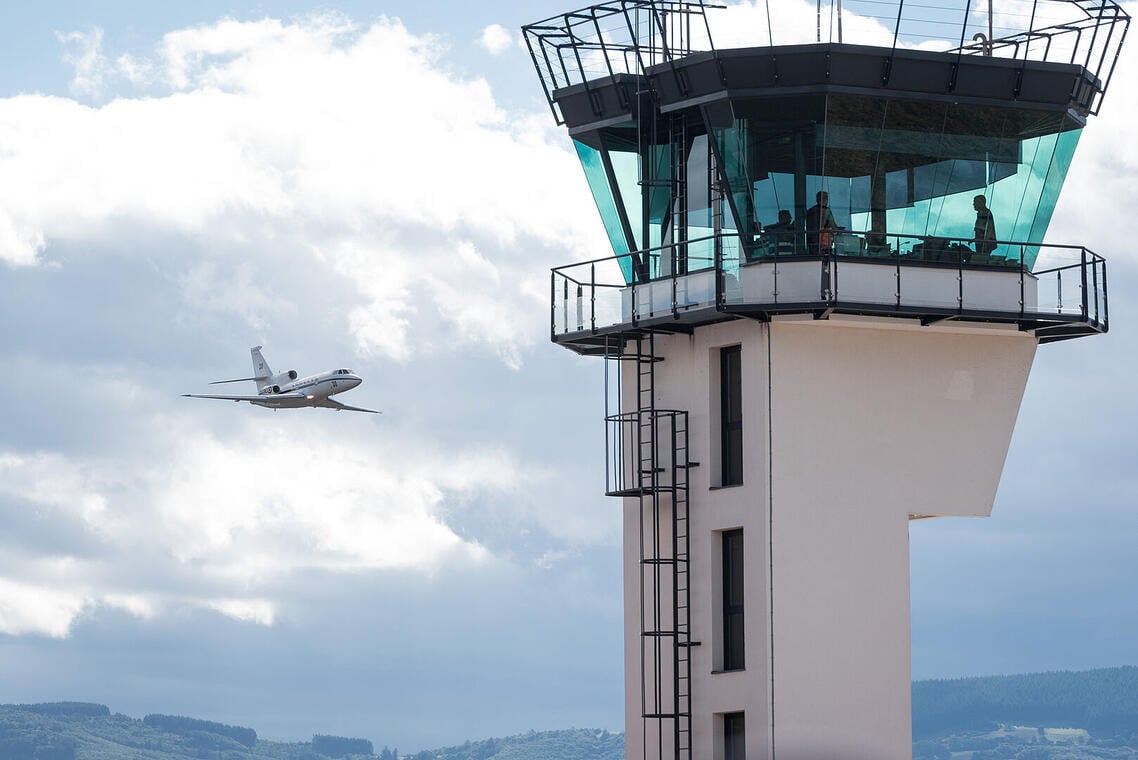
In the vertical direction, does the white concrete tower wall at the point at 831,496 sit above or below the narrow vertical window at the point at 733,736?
above

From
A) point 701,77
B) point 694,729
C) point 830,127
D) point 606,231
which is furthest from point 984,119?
point 694,729

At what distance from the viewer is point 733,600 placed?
40.8 m

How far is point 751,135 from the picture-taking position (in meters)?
40.8

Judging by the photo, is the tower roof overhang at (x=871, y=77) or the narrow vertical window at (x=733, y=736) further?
the narrow vertical window at (x=733, y=736)

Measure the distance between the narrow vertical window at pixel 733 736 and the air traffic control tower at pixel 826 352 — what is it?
6 cm

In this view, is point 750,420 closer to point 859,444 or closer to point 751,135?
point 859,444

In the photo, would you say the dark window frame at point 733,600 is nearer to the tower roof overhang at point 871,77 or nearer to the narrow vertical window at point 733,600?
the narrow vertical window at point 733,600

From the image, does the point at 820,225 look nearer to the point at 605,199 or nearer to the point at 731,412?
the point at 731,412

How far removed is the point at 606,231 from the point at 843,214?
5.99 m

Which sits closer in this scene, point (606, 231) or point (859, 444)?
point (859, 444)

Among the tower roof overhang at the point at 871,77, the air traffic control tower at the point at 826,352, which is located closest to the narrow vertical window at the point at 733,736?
the air traffic control tower at the point at 826,352

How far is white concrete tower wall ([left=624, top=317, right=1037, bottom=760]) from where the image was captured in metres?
39.7

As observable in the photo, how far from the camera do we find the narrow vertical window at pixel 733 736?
40.1m

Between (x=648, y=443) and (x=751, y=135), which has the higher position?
(x=751, y=135)
